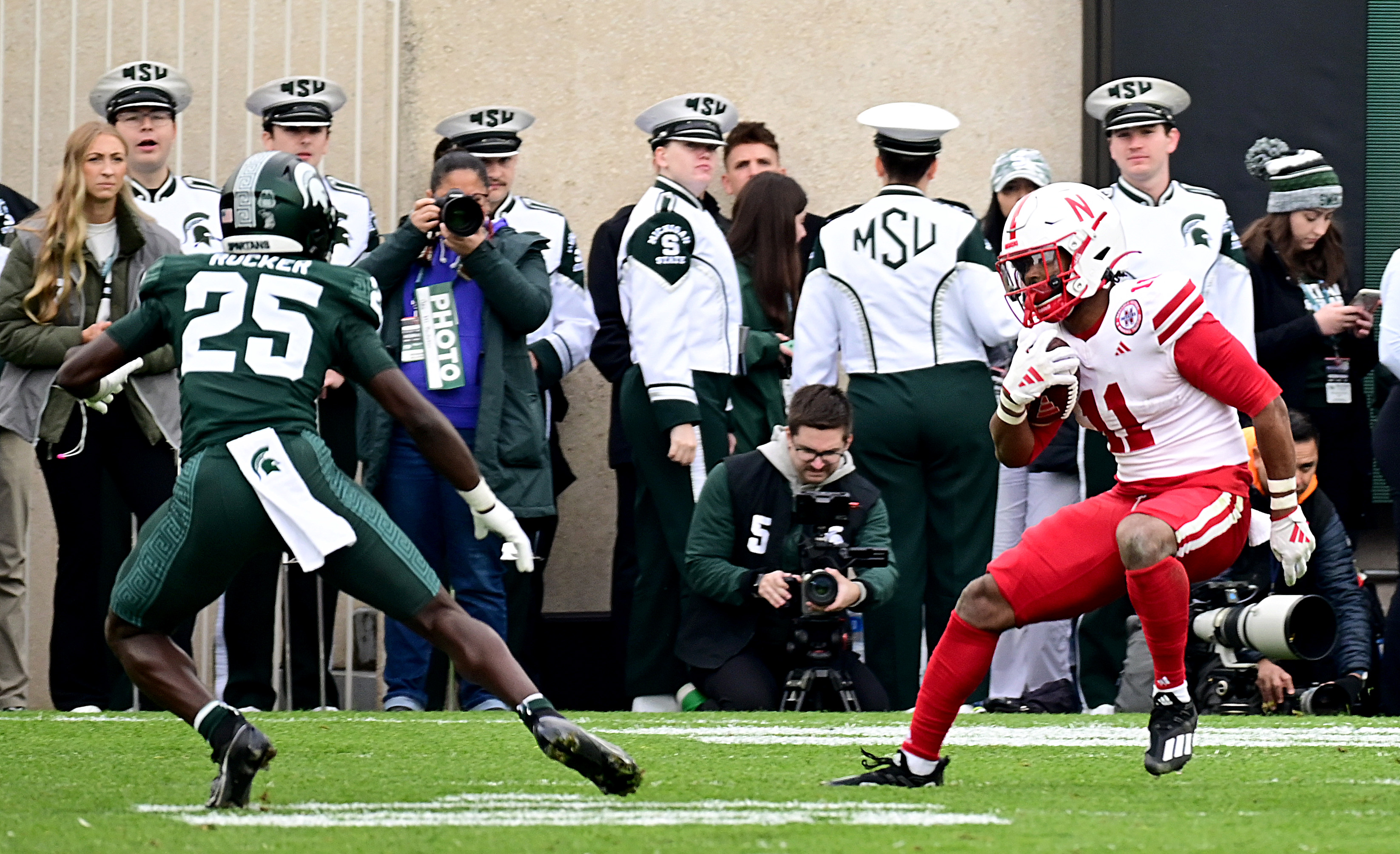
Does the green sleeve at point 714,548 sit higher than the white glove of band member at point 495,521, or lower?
lower

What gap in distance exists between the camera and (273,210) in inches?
206

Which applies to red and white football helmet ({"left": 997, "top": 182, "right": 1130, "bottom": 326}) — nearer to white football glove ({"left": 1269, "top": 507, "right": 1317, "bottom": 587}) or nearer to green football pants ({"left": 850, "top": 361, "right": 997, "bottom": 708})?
white football glove ({"left": 1269, "top": 507, "right": 1317, "bottom": 587})

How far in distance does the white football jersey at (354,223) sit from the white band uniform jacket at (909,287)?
6.31 feet

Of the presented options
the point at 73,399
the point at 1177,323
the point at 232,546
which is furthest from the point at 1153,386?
the point at 73,399

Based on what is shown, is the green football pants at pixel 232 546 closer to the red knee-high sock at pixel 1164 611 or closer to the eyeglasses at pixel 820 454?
the red knee-high sock at pixel 1164 611

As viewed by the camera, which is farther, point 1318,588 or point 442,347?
point 1318,588

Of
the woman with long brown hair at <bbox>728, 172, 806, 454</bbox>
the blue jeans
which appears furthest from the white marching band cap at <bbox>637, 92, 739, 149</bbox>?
the blue jeans

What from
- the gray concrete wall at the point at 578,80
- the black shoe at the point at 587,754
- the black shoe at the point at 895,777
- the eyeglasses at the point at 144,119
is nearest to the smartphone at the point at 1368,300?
the gray concrete wall at the point at 578,80

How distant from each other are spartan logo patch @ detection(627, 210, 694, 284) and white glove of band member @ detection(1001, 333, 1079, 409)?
3.24 m

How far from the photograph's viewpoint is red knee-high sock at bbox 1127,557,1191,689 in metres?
5.27

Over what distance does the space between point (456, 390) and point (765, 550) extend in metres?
1.29

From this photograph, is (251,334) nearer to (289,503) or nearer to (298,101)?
(289,503)

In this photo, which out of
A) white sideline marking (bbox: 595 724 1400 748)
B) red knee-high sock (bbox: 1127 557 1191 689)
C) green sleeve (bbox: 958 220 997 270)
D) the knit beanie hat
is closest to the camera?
red knee-high sock (bbox: 1127 557 1191 689)

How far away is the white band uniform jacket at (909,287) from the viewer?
8.24m
